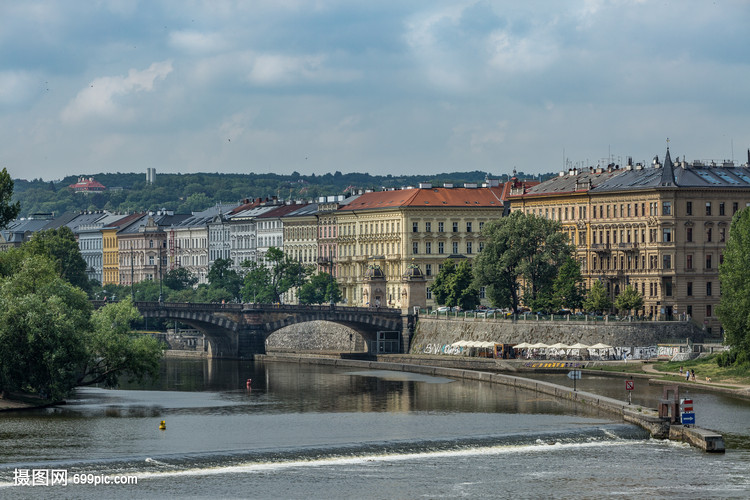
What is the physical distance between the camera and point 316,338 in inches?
7451

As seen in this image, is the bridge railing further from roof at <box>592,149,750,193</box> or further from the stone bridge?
roof at <box>592,149,750,193</box>

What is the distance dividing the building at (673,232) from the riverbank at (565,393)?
20.3 m

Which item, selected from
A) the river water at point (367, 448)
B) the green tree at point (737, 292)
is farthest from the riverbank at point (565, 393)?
the green tree at point (737, 292)

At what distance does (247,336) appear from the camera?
579 feet

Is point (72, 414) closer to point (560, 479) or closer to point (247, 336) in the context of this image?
point (560, 479)

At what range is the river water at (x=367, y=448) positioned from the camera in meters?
82.1

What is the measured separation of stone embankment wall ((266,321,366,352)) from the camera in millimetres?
185125

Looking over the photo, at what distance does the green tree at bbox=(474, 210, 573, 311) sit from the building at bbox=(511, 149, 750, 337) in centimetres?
559

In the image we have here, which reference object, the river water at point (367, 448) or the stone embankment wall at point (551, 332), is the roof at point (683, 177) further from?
the river water at point (367, 448)

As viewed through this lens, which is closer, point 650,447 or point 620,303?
point 650,447

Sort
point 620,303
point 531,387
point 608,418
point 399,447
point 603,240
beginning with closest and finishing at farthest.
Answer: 1. point 399,447
2. point 608,418
3. point 531,387
4. point 620,303
5. point 603,240

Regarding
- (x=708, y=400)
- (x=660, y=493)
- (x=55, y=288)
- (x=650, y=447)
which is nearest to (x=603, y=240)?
(x=708, y=400)

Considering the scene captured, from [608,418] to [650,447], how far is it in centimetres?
1153

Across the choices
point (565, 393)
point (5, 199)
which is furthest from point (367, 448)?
point (5, 199)
